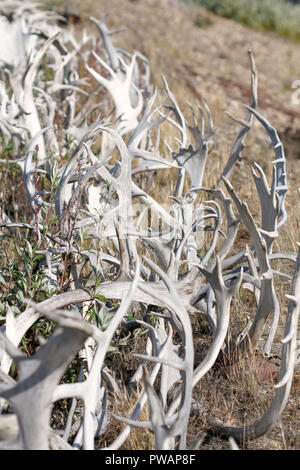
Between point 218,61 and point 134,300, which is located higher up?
point 134,300

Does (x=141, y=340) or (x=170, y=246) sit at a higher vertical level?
(x=170, y=246)

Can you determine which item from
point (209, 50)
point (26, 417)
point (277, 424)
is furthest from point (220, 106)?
point (26, 417)

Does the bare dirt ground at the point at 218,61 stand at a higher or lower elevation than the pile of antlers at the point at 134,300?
lower

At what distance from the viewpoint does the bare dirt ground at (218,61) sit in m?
5.86

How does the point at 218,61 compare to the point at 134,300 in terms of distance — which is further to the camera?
the point at 218,61

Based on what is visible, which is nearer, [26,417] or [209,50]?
[26,417]

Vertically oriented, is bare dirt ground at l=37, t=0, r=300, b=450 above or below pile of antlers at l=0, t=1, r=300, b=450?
below

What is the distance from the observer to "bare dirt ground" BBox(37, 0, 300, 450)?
19.2 feet

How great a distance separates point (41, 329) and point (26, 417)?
0.75 meters

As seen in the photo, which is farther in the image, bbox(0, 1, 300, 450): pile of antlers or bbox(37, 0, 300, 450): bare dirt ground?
bbox(37, 0, 300, 450): bare dirt ground

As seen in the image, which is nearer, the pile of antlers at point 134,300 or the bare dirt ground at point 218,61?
the pile of antlers at point 134,300

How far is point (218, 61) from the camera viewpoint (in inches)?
393

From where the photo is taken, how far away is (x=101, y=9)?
10227 mm
